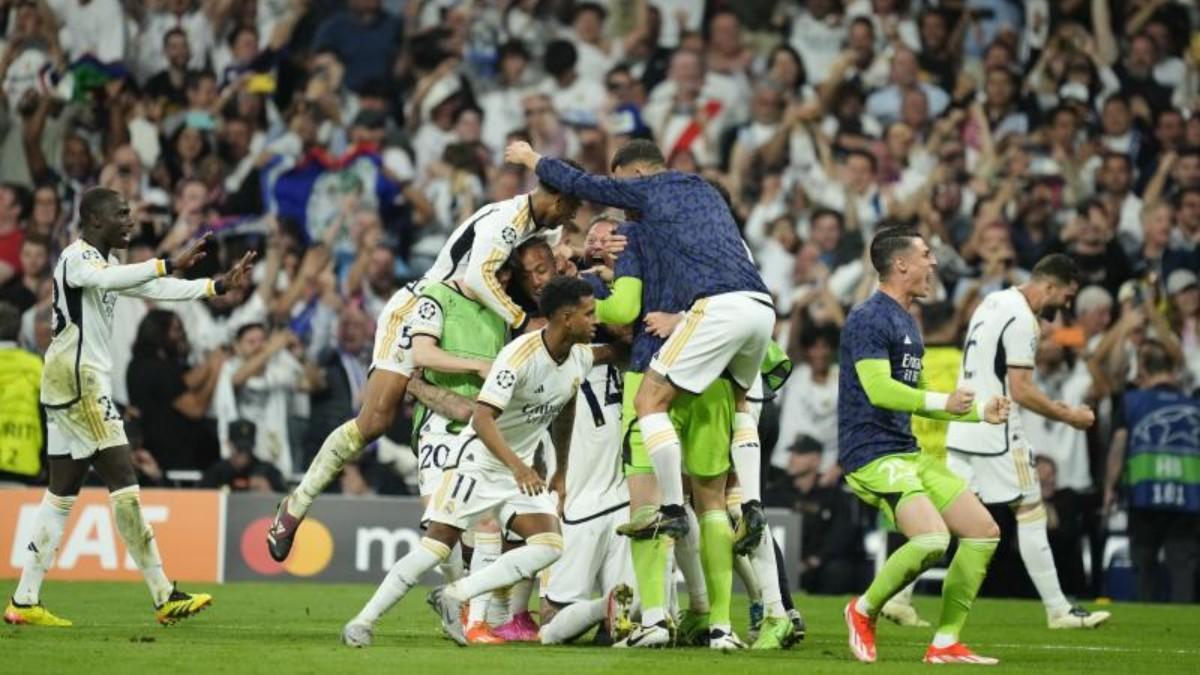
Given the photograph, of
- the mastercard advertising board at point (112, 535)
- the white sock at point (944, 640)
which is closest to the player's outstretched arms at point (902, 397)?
the white sock at point (944, 640)

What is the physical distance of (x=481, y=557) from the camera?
39.7 feet

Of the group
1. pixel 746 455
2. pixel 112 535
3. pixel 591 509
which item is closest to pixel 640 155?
pixel 746 455

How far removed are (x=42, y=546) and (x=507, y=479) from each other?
3571 mm

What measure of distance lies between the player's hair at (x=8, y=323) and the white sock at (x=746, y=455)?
9.06 meters

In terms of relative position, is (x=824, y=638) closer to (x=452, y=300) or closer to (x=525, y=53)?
(x=452, y=300)

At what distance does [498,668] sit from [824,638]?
12.5 ft

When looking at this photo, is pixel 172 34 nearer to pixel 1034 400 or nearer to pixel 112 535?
pixel 112 535

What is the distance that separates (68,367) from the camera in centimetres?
1317

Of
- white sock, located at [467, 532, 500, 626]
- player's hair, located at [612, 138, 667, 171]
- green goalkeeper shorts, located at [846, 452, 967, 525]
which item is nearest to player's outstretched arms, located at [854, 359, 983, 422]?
green goalkeeper shorts, located at [846, 452, 967, 525]

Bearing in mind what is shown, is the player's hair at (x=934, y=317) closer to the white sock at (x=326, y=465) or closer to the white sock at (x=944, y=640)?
the white sock at (x=326, y=465)

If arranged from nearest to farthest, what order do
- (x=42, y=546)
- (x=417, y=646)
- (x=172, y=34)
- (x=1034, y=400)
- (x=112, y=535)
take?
1. (x=417, y=646)
2. (x=42, y=546)
3. (x=1034, y=400)
4. (x=112, y=535)
5. (x=172, y=34)

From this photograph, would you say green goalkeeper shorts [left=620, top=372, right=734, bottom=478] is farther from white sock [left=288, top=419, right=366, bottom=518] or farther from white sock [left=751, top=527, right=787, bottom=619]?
white sock [left=288, top=419, right=366, bottom=518]

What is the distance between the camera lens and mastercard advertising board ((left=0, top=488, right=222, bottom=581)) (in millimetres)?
18500

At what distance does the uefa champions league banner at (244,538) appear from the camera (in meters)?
18.9
